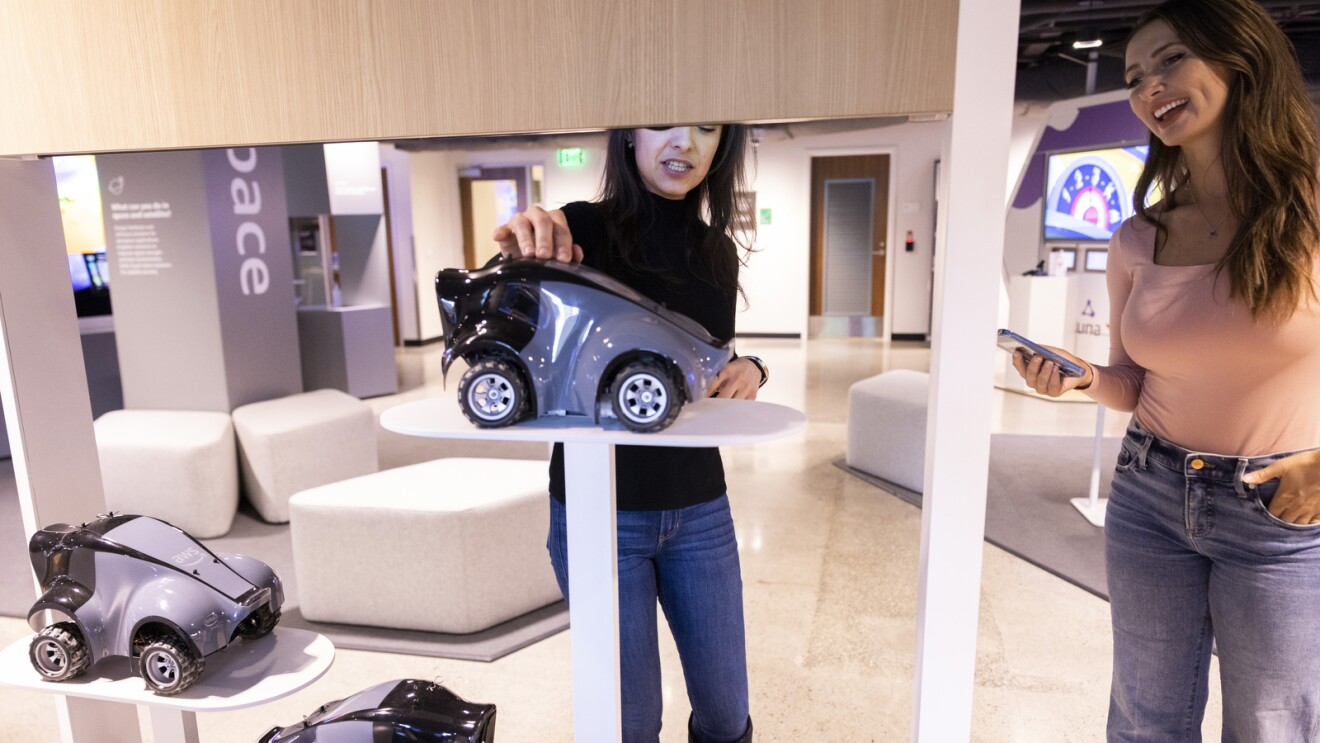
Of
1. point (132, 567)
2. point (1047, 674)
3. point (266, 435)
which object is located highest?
point (132, 567)

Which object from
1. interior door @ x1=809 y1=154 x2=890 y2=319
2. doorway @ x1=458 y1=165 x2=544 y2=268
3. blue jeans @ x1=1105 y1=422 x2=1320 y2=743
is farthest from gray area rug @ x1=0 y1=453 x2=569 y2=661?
interior door @ x1=809 y1=154 x2=890 y2=319

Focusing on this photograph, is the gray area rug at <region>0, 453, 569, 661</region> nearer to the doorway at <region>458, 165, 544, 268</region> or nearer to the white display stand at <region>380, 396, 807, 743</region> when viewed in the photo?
the white display stand at <region>380, 396, 807, 743</region>

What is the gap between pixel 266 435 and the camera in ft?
12.7

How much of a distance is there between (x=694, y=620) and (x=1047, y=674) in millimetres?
1852

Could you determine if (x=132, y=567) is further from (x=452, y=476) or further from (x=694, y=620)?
(x=452, y=476)

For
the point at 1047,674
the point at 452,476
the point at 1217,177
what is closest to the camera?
the point at 1217,177

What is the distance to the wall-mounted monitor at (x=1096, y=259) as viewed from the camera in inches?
296

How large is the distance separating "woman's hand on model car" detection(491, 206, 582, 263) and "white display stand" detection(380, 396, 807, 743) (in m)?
0.20

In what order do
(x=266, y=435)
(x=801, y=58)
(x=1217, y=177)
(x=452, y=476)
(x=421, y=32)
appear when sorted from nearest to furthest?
(x=801, y=58) → (x=421, y=32) → (x=1217, y=177) → (x=452, y=476) → (x=266, y=435)

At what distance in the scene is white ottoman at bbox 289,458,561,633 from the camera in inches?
108

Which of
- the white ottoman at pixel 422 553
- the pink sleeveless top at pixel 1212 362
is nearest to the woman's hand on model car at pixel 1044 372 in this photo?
the pink sleeveless top at pixel 1212 362

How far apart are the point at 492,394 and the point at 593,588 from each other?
29 centimetres

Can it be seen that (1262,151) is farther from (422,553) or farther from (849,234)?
(849,234)

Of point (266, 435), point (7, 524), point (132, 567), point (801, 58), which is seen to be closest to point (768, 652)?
point (132, 567)
